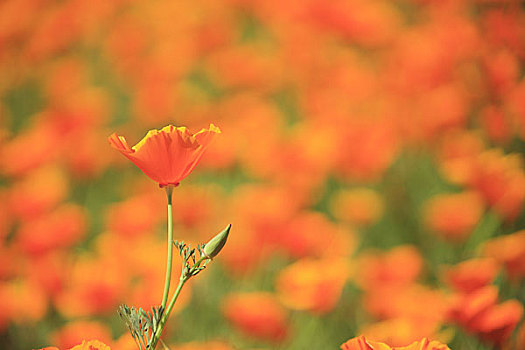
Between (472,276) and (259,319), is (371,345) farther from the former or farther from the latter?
(259,319)

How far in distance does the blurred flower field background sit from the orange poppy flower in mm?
275

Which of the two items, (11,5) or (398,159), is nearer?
(398,159)

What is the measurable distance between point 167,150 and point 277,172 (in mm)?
1133

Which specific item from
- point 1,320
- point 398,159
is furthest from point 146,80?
point 1,320

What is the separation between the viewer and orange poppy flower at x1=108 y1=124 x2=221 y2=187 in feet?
1.88

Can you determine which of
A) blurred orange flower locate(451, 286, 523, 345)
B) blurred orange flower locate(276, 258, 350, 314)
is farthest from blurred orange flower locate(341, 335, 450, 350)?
blurred orange flower locate(276, 258, 350, 314)

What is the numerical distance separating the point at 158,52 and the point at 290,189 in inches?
46.0

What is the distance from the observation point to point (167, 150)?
579mm

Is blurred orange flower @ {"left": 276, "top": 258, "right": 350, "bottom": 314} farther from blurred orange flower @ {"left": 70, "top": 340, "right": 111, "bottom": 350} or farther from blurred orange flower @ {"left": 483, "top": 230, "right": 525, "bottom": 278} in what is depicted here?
blurred orange flower @ {"left": 70, "top": 340, "right": 111, "bottom": 350}

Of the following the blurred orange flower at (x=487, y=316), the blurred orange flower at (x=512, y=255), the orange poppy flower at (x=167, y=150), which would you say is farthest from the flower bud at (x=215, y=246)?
the blurred orange flower at (x=512, y=255)

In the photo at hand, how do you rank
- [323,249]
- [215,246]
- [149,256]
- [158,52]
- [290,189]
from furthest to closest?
1. [158,52]
2. [290,189]
3. [323,249]
4. [149,256]
5. [215,246]

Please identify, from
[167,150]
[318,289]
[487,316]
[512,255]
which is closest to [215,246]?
[167,150]

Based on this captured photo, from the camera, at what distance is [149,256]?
1.31 m

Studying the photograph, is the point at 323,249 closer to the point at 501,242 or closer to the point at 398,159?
the point at 501,242
